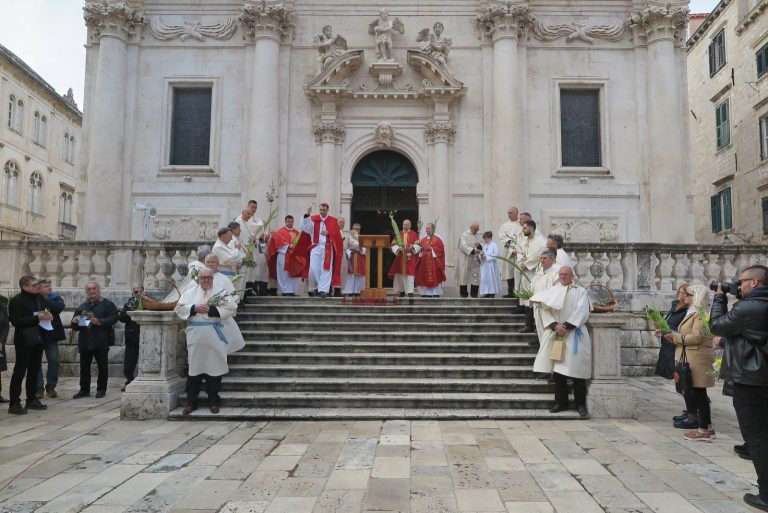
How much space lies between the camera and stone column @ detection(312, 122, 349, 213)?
15.8 meters

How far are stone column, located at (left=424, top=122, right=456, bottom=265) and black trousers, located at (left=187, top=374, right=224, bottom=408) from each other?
9067 mm

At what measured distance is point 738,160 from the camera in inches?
894

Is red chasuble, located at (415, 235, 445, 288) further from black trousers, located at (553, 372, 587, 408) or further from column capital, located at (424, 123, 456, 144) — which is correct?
black trousers, located at (553, 372, 587, 408)

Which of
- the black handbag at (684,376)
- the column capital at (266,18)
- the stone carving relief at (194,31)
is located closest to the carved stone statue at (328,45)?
the column capital at (266,18)

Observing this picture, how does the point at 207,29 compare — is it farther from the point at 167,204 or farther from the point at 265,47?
the point at 167,204

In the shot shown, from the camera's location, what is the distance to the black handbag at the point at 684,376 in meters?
6.67

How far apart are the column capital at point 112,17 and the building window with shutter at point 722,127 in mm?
22122

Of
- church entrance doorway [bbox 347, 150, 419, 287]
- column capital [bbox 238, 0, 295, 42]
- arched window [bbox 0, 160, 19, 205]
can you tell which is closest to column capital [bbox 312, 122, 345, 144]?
church entrance doorway [bbox 347, 150, 419, 287]

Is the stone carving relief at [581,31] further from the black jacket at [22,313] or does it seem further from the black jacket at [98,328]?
the black jacket at [22,313]

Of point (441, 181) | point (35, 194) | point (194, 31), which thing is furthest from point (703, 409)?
point (35, 194)

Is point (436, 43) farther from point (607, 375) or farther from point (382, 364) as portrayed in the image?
point (607, 375)

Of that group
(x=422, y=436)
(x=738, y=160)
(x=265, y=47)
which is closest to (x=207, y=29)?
(x=265, y=47)

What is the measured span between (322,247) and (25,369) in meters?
6.21

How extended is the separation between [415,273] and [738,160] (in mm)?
16786
